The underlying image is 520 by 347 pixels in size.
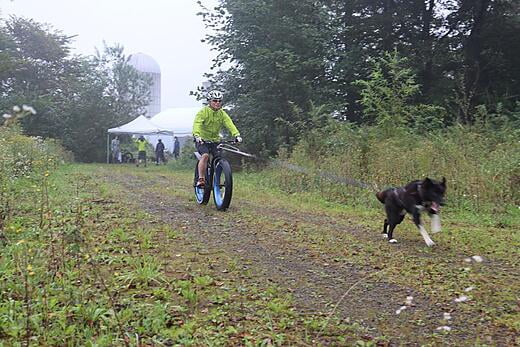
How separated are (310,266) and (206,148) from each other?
158 inches

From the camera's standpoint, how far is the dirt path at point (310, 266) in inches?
125

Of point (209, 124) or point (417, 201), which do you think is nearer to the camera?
point (417, 201)

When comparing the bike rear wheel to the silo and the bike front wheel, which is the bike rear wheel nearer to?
the bike front wheel

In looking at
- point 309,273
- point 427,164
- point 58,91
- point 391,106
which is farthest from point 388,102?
point 58,91

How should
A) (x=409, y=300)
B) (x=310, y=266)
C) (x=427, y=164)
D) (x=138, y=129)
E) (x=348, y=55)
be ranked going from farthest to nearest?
(x=138, y=129) → (x=348, y=55) → (x=427, y=164) → (x=310, y=266) → (x=409, y=300)

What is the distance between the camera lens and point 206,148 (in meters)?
8.12

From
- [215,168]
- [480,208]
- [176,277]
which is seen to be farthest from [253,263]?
Result: [480,208]

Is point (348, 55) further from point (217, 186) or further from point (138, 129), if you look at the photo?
point (217, 186)

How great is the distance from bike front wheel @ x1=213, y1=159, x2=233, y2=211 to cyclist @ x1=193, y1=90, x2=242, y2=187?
0.66 feet

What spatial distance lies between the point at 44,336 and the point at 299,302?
5.32 ft

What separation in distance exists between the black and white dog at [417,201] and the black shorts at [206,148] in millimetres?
3139

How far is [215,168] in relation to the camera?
801 centimetres

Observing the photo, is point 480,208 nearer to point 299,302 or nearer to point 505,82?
point 299,302

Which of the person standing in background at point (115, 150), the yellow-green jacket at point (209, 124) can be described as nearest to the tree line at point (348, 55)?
the yellow-green jacket at point (209, 124)
